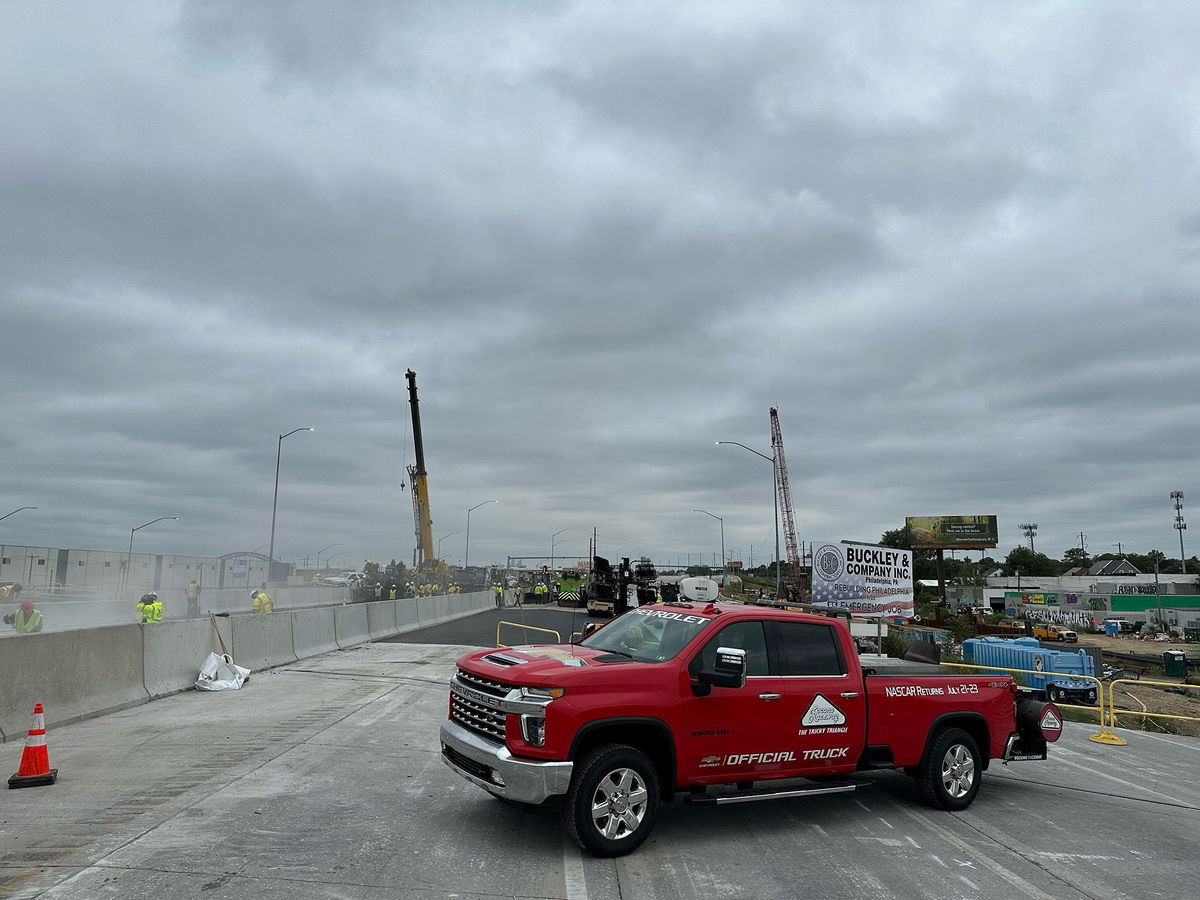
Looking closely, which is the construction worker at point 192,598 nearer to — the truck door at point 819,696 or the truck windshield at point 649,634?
the truck windshield at point 649,634

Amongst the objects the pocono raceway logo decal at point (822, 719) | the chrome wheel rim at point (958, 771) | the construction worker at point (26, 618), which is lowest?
the chrome wheel rim at point (958, 771)

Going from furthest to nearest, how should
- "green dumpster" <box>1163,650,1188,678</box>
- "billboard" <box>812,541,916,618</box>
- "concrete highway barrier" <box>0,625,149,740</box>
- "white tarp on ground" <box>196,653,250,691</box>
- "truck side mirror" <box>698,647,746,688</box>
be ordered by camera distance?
"green dumpster" <box>1163,650,1188,678</box> → "billboard" <box>812,541,916,618</box> → "white tarp on ground" <box>196,653,250,691</box> → "concrete highway barrier" <box>0,625,149,740</box> → "truck side mirror" <box>698,647,746,688</box>

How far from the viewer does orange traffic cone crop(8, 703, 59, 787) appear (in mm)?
7527

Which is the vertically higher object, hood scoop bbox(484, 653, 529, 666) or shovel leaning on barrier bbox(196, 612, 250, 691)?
hood scoop bbox(484, 653, 529, 666)

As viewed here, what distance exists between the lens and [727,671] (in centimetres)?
616

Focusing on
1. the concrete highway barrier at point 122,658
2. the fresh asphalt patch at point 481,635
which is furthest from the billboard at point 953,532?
the concrete highway barrier at point 122,658

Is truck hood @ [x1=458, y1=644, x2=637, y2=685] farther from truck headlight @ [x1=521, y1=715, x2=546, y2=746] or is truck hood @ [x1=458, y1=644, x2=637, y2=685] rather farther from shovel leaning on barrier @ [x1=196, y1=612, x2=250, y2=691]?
shovel leaning on barrier @ [x1=196, y1=612, x2=250, y2=691]

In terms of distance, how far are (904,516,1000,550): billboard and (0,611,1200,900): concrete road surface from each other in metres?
89.5

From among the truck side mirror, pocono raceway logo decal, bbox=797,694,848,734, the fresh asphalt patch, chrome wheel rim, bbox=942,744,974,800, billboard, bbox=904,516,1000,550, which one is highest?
billboard, bbox=904,516,1000,550

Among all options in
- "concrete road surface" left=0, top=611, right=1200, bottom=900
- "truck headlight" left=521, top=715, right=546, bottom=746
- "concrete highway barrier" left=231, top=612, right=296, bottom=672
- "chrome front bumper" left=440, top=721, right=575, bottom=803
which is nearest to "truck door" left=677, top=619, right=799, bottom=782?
"concrete road surface" left=0, top=611, right=1200, bottom=900

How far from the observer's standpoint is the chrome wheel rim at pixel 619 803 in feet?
20.0

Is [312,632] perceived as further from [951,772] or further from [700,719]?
[951,772]

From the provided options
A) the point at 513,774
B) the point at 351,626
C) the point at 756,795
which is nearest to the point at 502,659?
the point at 513,774

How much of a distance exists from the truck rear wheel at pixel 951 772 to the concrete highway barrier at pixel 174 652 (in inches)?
431
